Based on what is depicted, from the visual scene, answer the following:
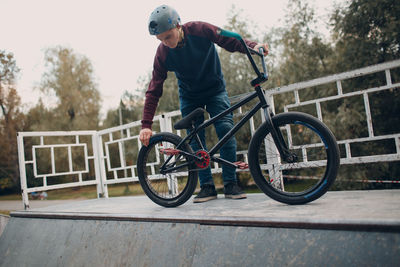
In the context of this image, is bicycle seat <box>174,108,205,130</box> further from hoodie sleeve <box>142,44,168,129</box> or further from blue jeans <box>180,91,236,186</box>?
hoodie sleeve <box>142,44,168,129</box>

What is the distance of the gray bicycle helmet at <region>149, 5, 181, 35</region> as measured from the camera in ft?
7.06

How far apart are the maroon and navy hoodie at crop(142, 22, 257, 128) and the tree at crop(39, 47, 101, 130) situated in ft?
68.8

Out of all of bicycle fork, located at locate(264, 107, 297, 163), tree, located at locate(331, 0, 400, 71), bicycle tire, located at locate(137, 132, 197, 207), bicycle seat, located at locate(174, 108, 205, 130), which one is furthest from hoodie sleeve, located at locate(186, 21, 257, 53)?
tree, located at locate(331, 0, 400, 71)

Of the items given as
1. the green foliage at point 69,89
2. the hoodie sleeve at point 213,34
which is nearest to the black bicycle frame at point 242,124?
the hoodie sleeve at point 213,34

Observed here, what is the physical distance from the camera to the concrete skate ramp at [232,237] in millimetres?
1200

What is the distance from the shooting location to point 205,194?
2604 mm

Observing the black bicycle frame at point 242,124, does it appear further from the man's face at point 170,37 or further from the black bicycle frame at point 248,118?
the man's face at point 170,37

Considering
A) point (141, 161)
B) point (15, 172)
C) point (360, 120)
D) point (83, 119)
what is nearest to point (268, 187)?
point (141, 161)

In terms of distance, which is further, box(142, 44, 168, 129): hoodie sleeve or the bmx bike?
box(142, 44, 168, 129): hoodie sleeve

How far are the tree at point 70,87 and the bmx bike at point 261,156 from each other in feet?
68.6

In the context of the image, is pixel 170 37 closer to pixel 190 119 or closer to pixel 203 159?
pixel 190 119

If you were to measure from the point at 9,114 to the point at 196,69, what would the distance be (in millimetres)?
24768

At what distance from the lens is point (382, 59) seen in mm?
9312

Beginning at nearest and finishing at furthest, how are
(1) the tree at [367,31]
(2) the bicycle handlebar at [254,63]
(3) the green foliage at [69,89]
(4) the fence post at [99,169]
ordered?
(2) the bicycle handlebar at [254,63], (4) the fence post at [99,169], (1) the tree at [367,31], (3) the green foliage at [69,89]
